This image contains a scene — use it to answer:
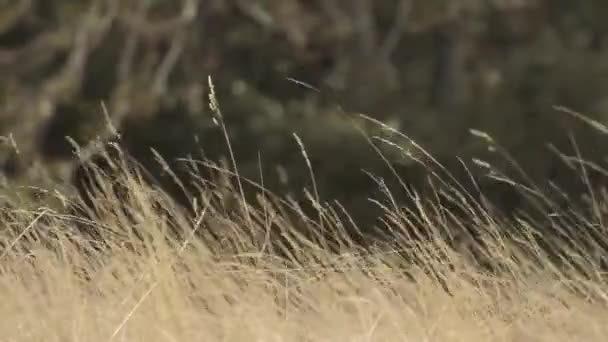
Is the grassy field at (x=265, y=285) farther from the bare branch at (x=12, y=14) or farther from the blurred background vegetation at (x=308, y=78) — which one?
the bare branch at (x=12, y=14)

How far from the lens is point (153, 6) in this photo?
35.2 feet

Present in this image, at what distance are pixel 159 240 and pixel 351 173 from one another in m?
5.17

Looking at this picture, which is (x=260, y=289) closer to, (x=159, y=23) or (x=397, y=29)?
(x=159, y=23)

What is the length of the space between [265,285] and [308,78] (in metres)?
7.26

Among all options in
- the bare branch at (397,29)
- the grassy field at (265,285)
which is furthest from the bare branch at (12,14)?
the grassy field at (265,285)

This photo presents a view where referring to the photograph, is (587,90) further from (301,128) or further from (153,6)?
(153,6)

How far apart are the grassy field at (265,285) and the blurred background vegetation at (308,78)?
411cm

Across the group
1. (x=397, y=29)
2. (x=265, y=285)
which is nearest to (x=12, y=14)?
(x=397, y=29)

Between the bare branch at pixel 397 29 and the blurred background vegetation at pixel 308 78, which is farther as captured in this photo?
the bare branch at pixel 397 29

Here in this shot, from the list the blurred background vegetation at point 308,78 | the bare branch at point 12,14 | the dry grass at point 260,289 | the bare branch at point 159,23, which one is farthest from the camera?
the bare branch at point 159,23

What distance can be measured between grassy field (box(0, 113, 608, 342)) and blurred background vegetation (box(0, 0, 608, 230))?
13.5ft

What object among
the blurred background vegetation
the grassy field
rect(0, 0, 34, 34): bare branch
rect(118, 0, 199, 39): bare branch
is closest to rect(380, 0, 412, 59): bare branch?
the blurred background vegetation

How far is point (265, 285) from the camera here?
368 centimetres

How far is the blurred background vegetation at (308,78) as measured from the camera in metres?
9.04
